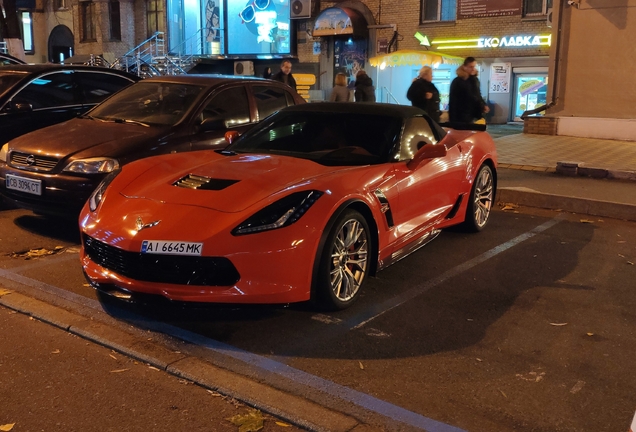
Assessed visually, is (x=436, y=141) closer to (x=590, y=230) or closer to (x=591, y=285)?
(x=591, y=285)

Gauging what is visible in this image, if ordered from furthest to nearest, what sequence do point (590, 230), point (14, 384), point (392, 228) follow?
1. point (590, 230)
2. point (392, 228)
3. point (14, 384)

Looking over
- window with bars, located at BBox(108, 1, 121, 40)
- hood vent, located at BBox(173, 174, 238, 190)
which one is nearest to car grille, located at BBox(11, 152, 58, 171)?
hood vent, located at BBox(173, 174, 238, 190)

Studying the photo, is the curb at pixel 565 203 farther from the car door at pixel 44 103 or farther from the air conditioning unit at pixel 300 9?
the air conditioning unit at pixel 300 9

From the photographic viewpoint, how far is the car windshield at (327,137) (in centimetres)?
534

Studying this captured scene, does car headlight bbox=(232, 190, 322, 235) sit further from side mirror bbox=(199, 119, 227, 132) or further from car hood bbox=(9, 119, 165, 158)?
side mirror bbox=(199, 119, 227, 132)

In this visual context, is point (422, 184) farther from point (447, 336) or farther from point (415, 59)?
point (415, 59)

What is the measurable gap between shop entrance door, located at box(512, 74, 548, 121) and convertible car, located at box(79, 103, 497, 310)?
1656cm

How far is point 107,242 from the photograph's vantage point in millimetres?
4246

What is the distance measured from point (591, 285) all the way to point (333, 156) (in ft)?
7.67

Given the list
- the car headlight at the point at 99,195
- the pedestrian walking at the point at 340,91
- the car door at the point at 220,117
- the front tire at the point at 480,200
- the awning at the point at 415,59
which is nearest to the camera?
the car headlight at the point at 99,195

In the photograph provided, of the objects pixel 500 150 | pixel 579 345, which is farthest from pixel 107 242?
pixel 500 150

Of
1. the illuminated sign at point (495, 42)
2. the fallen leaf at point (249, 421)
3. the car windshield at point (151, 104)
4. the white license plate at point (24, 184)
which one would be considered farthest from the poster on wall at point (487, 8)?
the fallen leaf at point (249, 421)

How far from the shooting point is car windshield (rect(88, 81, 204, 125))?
706cm

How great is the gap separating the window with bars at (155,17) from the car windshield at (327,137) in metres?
25.9
